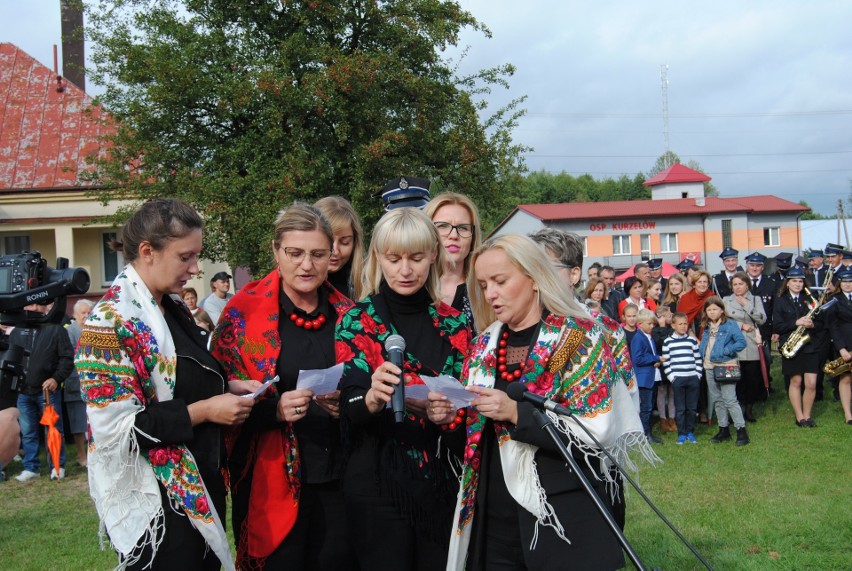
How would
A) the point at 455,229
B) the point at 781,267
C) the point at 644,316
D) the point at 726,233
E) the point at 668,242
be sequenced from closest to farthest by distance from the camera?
the point at 455,229 < the point at 644,316 < the point at 781,267 < the point at 668,242 < the point at 726,233

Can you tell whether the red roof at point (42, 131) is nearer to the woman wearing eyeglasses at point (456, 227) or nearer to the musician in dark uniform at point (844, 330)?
the musician in dark uniform at point (844, 330)

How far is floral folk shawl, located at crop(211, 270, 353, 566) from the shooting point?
3682 millimetres

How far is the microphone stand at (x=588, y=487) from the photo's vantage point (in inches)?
104

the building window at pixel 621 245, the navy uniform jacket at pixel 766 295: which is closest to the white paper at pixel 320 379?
the navy uniform jacket at pixel 766 295

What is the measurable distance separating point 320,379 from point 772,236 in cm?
6664

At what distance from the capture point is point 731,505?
7855mm

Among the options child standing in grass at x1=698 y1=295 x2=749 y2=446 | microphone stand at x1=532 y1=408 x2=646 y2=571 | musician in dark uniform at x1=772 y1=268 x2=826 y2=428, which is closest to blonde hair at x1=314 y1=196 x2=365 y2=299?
microphone stand at x1=532 y1=408 x2=646 y2=571

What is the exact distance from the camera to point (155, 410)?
3.17 metres

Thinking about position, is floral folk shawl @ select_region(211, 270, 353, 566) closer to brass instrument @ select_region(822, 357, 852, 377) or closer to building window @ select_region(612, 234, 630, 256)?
brass instrument @ select_region(822, 357, 852, 377)

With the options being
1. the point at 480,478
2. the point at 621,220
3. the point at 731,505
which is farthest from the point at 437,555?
the point at 621,220

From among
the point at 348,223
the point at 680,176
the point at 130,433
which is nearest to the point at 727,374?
the point at 348,223

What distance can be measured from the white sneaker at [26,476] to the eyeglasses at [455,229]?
26.5 ft

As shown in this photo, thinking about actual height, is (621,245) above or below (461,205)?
above

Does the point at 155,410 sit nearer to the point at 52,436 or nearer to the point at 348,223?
the point at 348,223
